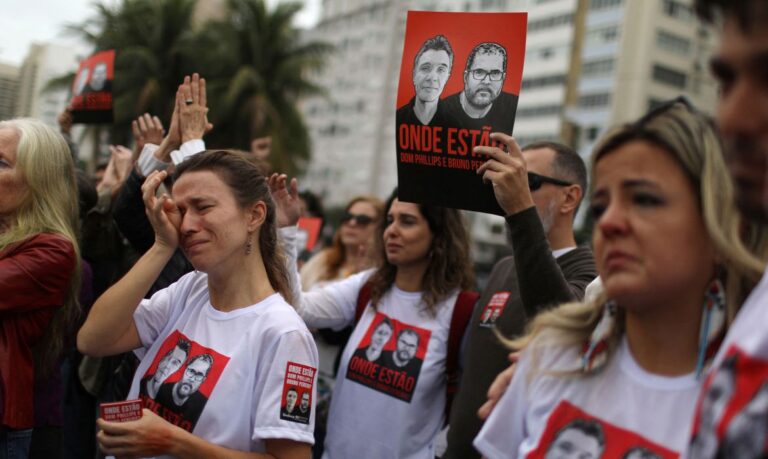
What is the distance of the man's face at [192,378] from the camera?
2676 millimetres

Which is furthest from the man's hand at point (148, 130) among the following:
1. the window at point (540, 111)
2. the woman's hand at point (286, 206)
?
the window at point (540, 111)

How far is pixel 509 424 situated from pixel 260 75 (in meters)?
30.3

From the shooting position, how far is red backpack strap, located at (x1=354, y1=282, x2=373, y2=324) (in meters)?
4.26

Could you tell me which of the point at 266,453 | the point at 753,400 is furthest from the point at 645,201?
the point at 266,453

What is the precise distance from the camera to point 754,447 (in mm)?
1168

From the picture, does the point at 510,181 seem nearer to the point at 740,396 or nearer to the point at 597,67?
the point at 740,396

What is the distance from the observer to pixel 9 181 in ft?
11.0

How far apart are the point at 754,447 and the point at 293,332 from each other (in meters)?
1.75

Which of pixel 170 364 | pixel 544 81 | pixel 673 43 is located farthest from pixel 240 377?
pixel 673 43

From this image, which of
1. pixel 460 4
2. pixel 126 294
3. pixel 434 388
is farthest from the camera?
pixel 460 4

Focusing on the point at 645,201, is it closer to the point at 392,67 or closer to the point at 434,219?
the point at 434,219

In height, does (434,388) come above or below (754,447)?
below

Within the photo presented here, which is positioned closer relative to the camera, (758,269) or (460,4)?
(758,269)

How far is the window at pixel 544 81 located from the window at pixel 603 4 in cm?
529
